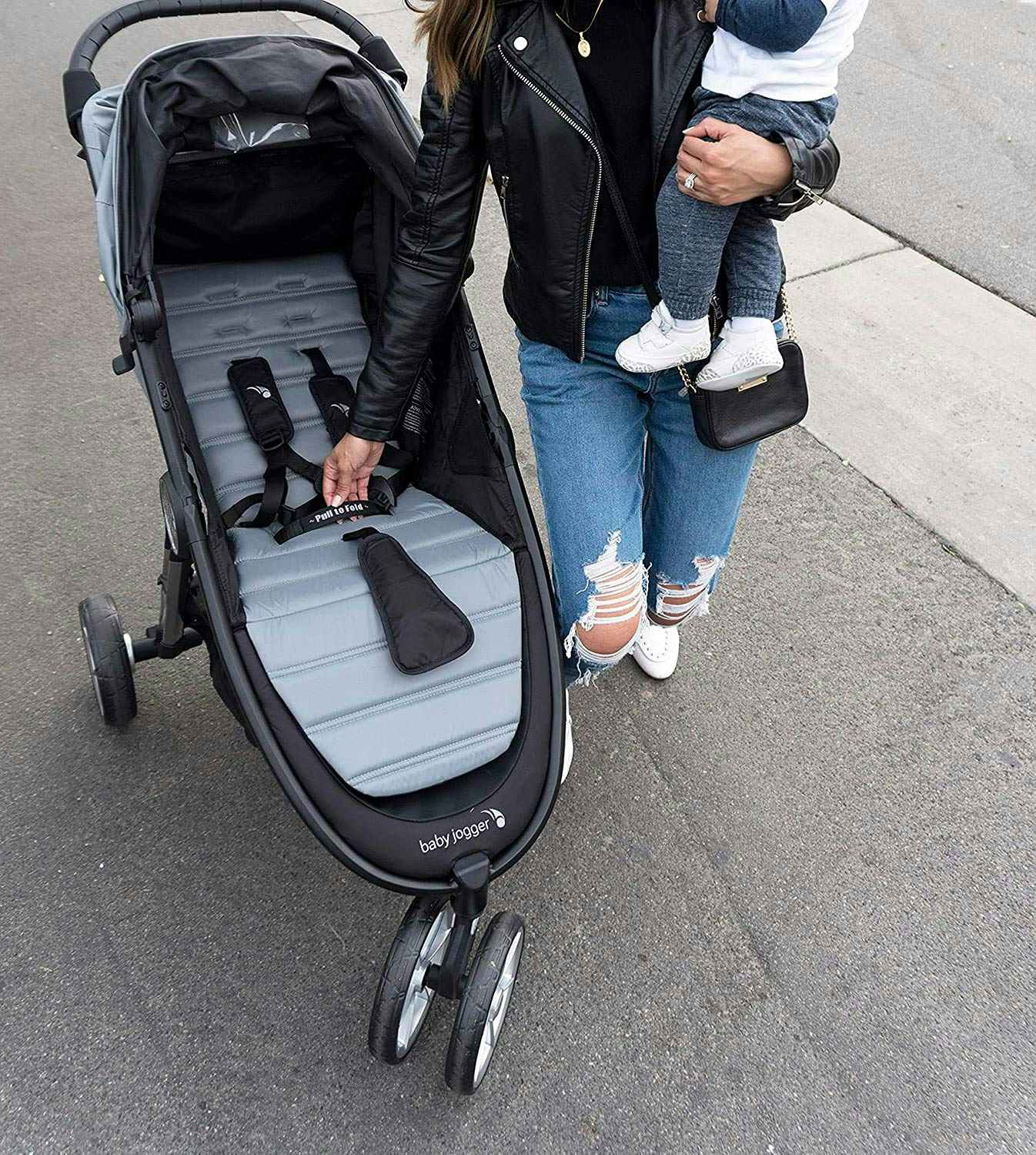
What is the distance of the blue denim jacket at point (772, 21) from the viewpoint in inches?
69.5

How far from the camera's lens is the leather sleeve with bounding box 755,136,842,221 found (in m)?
1.89

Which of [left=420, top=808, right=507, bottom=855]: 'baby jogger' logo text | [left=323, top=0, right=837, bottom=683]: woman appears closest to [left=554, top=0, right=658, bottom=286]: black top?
[left=323, top=0, right=837, bottom=683]: woman

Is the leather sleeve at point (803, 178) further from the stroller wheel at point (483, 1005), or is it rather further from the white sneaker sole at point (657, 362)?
the stroller wheel at point (483, 1005)

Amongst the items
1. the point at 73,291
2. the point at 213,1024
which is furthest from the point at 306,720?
the point at 73,291

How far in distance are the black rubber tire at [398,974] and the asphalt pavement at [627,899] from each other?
27cm

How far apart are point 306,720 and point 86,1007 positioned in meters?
0.99

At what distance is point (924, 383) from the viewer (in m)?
4.40

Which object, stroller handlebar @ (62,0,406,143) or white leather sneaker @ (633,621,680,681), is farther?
white leather sneaker @ (633,621,680,681)

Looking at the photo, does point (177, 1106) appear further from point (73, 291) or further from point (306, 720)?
point (73, 291)

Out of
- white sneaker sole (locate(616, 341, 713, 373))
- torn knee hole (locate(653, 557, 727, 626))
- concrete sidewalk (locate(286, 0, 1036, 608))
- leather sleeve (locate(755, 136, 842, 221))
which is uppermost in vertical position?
leather sleeve (locate(755, 136, 842, 221))

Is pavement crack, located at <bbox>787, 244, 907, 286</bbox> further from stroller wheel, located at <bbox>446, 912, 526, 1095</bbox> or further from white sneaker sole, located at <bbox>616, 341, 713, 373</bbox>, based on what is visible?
stroller wheel, located at <bbox>446, 912, 526, 1095</bbox>

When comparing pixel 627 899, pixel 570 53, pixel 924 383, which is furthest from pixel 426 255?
pixel 924 383

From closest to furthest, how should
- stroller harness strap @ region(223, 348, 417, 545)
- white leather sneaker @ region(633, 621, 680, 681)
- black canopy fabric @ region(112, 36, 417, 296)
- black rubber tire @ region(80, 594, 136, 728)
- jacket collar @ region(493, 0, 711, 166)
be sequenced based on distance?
jacket collar @ region(493, 0, 711, 166)
black canopy fabric @ region(112, 36, 417, 296)
stroller harness strap @ region(223, 348, 417, 545)
black rubber tire @ region(80, 594, 136, 728)
white leather sneaker @ region(633, 621, 680, 681)

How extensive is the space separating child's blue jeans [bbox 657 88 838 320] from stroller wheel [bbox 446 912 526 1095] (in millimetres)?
1344
